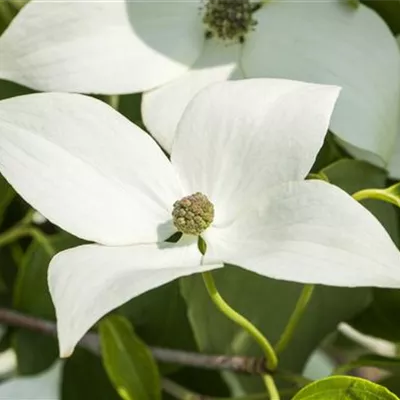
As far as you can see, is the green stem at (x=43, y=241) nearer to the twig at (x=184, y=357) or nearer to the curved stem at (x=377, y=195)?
the twig at (x=184, y=357)

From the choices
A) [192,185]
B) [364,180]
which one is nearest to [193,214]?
[192,185]

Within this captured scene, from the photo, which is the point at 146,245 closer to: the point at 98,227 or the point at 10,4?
the point at 98,227

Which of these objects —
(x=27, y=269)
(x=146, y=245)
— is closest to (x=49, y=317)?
(x=27, y=269)

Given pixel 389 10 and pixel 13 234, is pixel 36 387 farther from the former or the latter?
pixel 389 10

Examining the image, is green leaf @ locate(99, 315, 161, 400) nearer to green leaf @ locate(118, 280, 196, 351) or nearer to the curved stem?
green leaf @ locate(118, 280, 196, 351)

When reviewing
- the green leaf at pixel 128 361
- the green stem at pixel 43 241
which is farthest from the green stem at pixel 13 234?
the green leaf at pixel 128 361

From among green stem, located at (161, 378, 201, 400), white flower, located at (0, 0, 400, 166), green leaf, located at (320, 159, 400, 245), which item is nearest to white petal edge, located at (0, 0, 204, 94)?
white flower, located at (0, 0, 400, 166)
